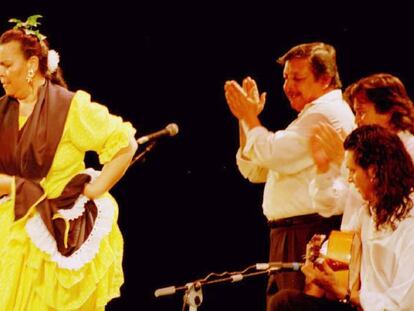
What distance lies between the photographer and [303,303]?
3.04 meters

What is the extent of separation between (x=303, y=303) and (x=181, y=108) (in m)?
2.55

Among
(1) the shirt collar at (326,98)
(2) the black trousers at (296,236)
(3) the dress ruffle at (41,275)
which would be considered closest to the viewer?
(3) the dress ruffle at (41,275)

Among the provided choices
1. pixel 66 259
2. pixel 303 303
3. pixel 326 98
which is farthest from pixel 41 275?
pixel 326 98

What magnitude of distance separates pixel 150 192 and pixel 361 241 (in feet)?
8.09

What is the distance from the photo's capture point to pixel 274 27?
5.18 metres

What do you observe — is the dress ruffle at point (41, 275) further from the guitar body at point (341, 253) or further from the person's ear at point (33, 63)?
the guitar body at point (341, 253)

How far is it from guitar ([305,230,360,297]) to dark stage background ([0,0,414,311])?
1993 mm

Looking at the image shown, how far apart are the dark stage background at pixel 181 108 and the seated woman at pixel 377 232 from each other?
6.93 ft

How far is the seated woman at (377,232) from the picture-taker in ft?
9.72

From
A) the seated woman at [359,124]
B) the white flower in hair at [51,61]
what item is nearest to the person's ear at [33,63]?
the white flower in hair at [51,61]

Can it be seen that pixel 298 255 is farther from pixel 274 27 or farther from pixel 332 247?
pixel 274 27

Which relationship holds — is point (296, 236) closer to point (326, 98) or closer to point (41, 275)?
point (326, 98)

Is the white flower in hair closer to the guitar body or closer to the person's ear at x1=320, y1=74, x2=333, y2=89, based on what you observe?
the person's ear at x1=320, y1=74, x2=333, y2=89

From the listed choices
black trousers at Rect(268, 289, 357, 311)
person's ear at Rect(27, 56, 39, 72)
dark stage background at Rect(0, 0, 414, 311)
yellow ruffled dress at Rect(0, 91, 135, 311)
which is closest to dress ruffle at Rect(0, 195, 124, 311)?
yellow ruffled dress at Rect(0, 91, 135, 311)
